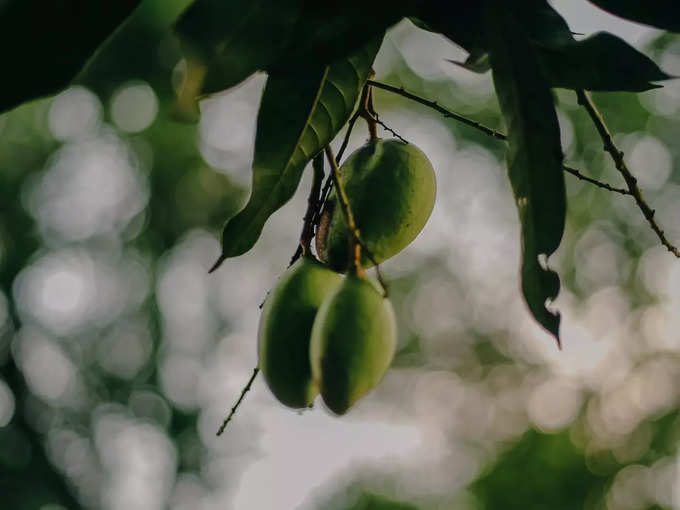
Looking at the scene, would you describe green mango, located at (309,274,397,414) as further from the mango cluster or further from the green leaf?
the green leaf

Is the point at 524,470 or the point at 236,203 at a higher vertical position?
the point at 236,203

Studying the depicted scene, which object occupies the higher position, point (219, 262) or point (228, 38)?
point (228, 38)

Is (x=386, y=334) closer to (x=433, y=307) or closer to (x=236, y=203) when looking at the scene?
(x=236, y=203)

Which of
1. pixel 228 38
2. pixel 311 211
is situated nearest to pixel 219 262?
pixel 311 211

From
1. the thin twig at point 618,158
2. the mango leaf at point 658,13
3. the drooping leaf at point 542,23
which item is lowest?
the thin twig at point 618,158

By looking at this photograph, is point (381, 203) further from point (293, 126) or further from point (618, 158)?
point (618, 158)

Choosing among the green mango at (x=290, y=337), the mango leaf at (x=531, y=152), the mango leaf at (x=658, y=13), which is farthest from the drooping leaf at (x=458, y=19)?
the green mango at (x=290, y=337)

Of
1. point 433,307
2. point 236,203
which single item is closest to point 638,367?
point 433,307

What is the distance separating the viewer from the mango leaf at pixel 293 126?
2.25 feet

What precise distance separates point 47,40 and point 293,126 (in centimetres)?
22

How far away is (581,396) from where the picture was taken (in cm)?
945

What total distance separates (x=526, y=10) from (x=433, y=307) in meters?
9.24

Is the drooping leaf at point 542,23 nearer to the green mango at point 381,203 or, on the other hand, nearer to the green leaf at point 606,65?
the green leaf at point 606,65

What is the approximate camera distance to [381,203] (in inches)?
26.7
